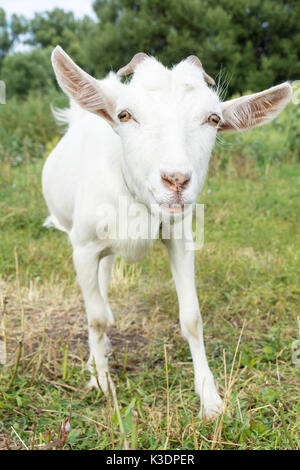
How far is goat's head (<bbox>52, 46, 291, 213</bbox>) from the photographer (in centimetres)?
188

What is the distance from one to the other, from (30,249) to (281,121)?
6.61 m

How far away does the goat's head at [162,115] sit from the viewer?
6.17ft

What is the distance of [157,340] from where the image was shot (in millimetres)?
3229

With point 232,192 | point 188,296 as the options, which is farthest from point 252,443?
point 232,192

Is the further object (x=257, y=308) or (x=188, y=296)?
(x=257, y=308)

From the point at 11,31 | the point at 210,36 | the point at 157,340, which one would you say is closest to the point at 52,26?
the point at 11,31

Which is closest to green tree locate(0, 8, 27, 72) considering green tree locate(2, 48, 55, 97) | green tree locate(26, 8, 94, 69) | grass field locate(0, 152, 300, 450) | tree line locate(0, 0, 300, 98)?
green tree locate(26, 8, 94, 69)

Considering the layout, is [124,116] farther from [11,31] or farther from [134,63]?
[11,31]

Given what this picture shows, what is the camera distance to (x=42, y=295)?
3838mm

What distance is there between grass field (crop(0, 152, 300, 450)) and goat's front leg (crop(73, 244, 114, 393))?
4.5 inches

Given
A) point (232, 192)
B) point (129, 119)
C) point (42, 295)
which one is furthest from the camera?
point (232, 192)

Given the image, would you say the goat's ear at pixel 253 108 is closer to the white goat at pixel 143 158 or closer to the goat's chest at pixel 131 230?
the white goat at pixel 143 158
